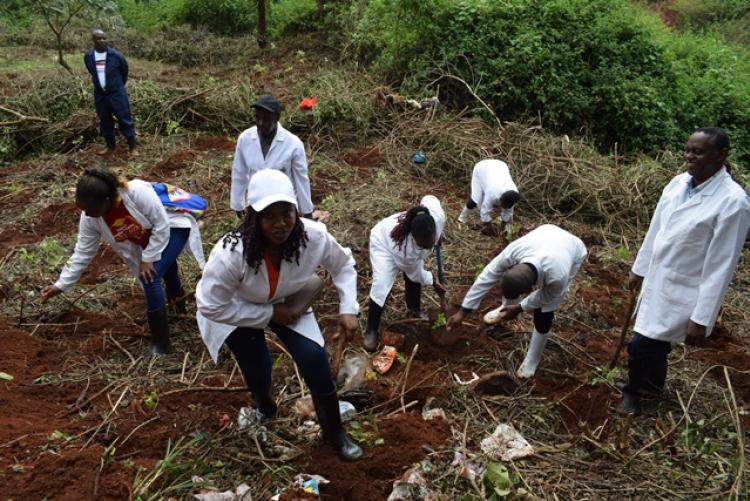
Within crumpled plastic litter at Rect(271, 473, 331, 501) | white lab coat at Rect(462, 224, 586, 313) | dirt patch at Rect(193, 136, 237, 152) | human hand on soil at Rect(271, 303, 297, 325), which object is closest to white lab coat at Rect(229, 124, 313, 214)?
white lab coat at Rect(462, 224, 586, 313)

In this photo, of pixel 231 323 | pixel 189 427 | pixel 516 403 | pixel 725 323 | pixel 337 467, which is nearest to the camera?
pixel 231 323

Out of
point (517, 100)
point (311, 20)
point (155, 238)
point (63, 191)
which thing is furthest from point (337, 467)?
point (311, 20)

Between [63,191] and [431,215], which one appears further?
[63,191]

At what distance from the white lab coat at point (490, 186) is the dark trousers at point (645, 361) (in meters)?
2.33

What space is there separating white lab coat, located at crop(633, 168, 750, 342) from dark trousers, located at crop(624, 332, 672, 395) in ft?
0.28

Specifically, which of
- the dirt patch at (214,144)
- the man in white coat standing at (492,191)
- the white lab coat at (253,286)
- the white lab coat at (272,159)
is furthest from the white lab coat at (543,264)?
the dirt patch at (214,144)

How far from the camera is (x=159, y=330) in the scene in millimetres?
3672

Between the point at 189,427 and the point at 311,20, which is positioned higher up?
the point at 311,20

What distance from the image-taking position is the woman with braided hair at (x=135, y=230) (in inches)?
122

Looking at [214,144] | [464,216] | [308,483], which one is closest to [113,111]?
[214,144]

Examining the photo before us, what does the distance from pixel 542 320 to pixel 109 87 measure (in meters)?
6.21

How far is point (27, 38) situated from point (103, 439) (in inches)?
534

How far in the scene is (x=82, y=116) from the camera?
8102mm

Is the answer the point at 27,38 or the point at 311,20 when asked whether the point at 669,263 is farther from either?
the point at 27,38
